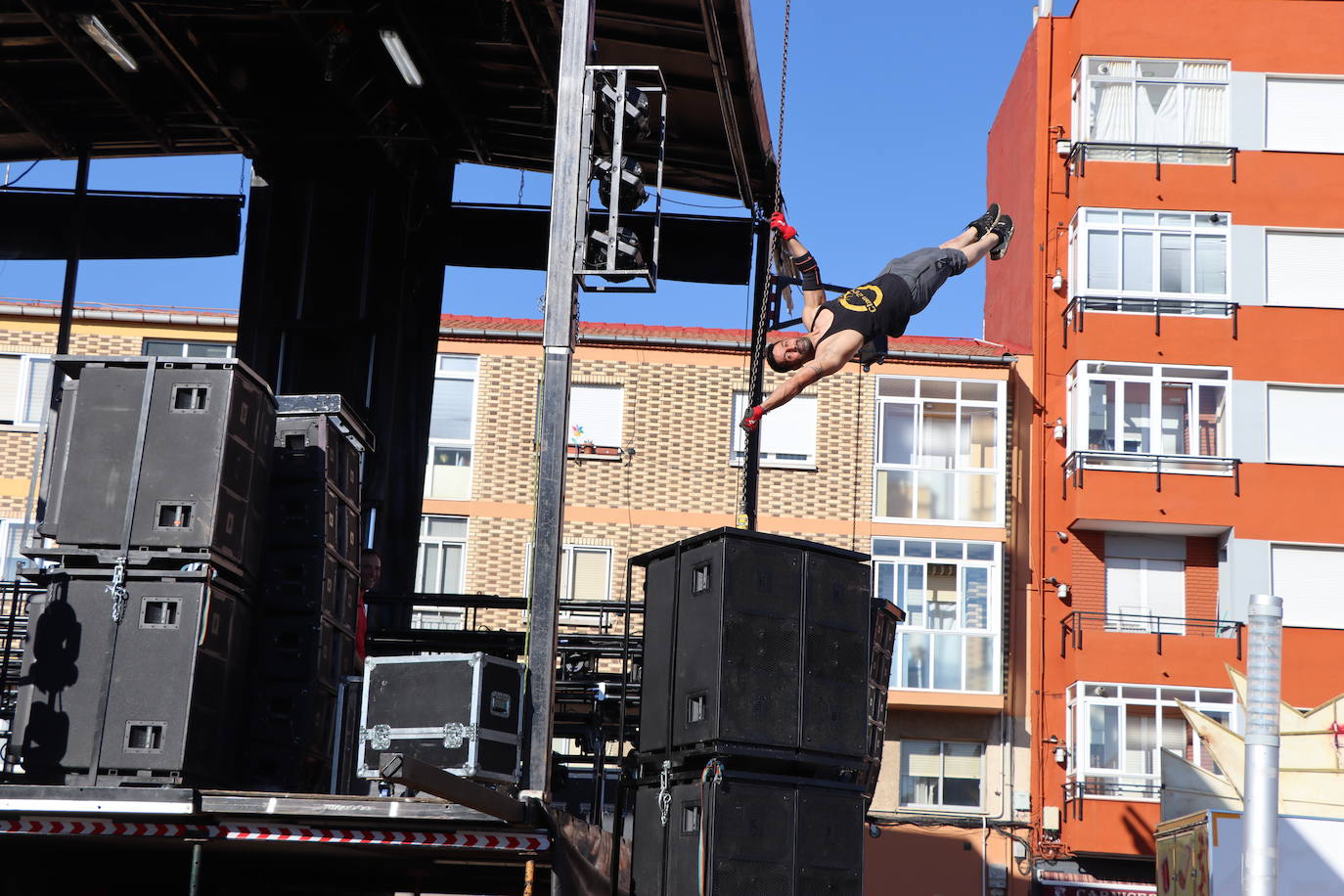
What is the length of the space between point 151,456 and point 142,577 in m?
0.64

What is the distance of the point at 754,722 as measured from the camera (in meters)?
7.63

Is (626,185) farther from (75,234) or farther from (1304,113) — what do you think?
(1304,113)

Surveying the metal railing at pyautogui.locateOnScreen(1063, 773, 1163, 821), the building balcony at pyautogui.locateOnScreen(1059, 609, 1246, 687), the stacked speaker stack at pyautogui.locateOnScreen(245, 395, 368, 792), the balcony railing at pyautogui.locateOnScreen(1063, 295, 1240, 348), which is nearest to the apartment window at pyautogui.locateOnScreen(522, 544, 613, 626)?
the building balcony at pyautogui.locateOnScreen(1059, 609, 1246, 687)

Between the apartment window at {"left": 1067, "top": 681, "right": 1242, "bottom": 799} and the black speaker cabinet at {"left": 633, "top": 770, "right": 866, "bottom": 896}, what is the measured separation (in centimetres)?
1436

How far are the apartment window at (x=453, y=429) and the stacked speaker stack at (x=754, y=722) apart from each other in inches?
624

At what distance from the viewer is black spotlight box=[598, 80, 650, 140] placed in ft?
29.5

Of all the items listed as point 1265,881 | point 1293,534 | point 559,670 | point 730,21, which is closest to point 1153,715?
point 1293,534

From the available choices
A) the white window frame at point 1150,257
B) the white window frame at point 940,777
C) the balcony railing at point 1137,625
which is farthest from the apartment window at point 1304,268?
the white window frame at point 940,777

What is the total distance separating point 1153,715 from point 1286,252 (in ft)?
23.4

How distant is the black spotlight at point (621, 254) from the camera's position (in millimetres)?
8867

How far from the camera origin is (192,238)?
1381cm

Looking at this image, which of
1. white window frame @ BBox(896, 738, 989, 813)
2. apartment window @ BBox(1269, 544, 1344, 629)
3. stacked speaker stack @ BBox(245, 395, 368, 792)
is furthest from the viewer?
white window frame @ BBox(896, 738, 989, 813)

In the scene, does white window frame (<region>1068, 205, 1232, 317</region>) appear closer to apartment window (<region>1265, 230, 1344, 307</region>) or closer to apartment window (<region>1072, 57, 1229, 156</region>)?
apartment window (<region>1265, 230, 1344, 307</region>)

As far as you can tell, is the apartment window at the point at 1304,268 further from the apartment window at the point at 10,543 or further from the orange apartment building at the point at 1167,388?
the apartment window at the point at 10,543
